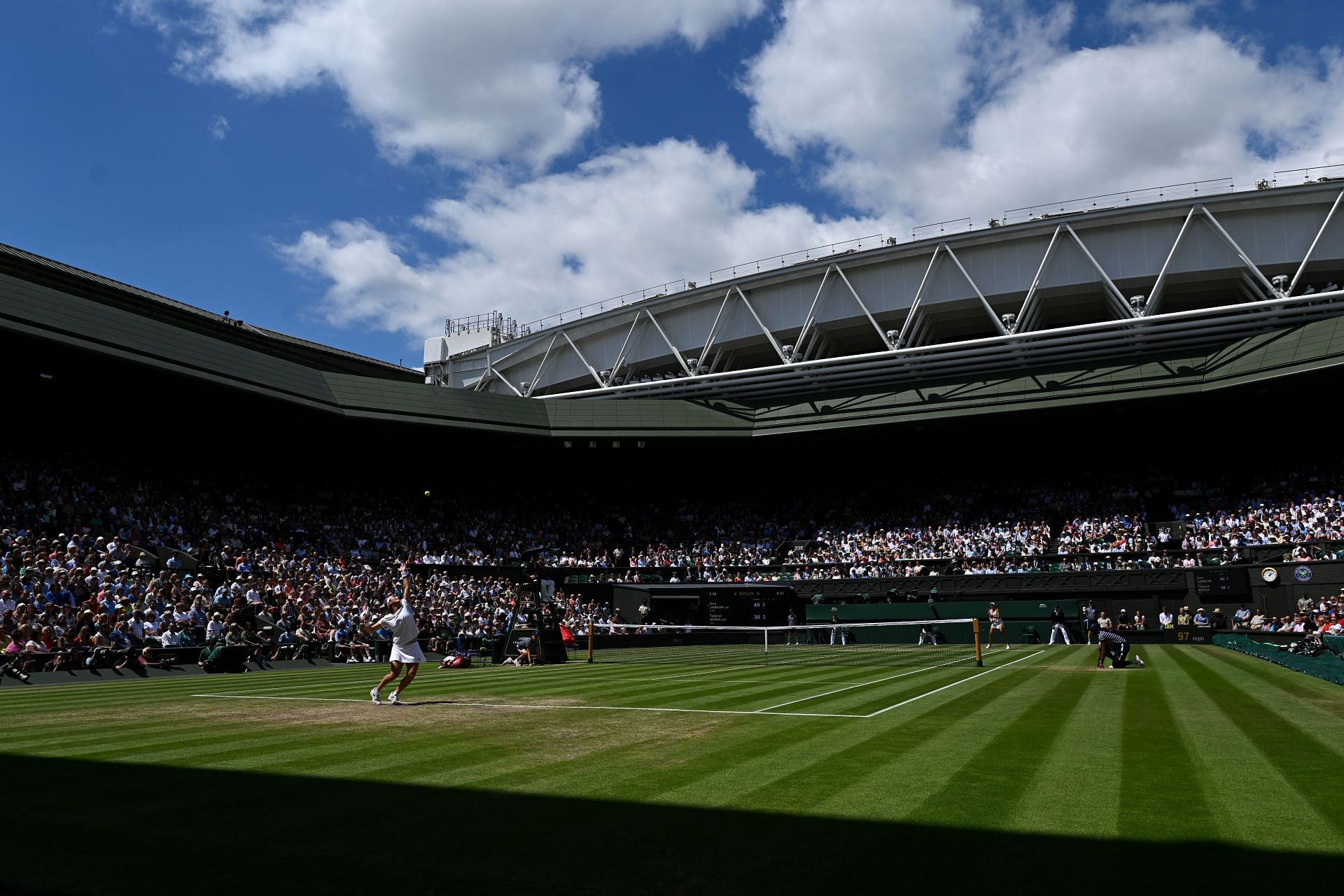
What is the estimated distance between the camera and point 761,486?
63.5m

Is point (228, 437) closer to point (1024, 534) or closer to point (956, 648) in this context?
point (956, 648)

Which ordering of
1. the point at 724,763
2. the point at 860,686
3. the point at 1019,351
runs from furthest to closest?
the point at 1019,351, the point at 860,686, the point at 724,763

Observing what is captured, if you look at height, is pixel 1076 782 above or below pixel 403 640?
below

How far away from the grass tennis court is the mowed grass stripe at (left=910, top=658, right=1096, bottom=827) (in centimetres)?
4

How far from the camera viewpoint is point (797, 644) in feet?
155

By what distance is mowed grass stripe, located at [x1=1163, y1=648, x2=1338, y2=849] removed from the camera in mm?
6359

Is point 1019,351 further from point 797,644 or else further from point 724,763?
point 724,763

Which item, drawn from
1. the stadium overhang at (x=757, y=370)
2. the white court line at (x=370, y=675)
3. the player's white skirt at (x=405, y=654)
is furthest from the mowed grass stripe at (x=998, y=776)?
the stadium overhang at (x=757, y=370)

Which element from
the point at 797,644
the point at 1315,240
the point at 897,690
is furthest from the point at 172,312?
the point at 1315,240

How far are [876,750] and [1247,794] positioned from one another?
3.52 m

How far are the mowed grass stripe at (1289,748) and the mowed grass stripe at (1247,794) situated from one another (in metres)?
0.08

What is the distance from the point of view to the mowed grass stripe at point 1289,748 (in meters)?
7.55

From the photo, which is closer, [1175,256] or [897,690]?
[897,690]

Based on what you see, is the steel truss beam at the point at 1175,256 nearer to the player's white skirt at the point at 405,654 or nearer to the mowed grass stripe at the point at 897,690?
the mowed grass stripe at the point at 897,690
